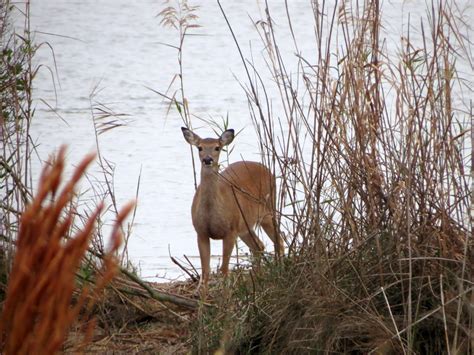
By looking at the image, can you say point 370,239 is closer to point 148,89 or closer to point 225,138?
point 225,138

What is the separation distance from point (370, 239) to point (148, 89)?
26.9 ft

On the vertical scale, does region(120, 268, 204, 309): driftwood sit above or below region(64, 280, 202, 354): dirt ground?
above

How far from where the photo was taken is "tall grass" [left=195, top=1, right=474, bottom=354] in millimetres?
3686

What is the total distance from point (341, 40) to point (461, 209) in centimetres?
861

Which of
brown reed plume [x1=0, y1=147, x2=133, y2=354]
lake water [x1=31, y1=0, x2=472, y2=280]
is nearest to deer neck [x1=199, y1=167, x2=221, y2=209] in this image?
lake water [x1=31, y1=0, x2=472, y2=280]

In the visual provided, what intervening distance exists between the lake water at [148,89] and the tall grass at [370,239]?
2.11 meters

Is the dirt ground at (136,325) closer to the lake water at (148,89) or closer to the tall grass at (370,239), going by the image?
the tall grass at (370,239)

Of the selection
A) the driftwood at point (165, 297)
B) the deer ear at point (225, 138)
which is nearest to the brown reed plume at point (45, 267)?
the driftwood at point (165, 297)

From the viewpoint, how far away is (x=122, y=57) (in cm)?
1349

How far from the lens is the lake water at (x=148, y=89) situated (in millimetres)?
8250

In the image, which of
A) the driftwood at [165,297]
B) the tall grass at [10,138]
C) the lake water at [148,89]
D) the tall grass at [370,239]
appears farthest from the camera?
the lake water at [148,89]

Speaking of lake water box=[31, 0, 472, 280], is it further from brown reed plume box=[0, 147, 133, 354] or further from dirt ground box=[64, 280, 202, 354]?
brown reed plume box=[0, 147, 133, 354]

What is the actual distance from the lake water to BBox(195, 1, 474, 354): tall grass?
6.92 feet

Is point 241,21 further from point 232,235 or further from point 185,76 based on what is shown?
point 232,235
